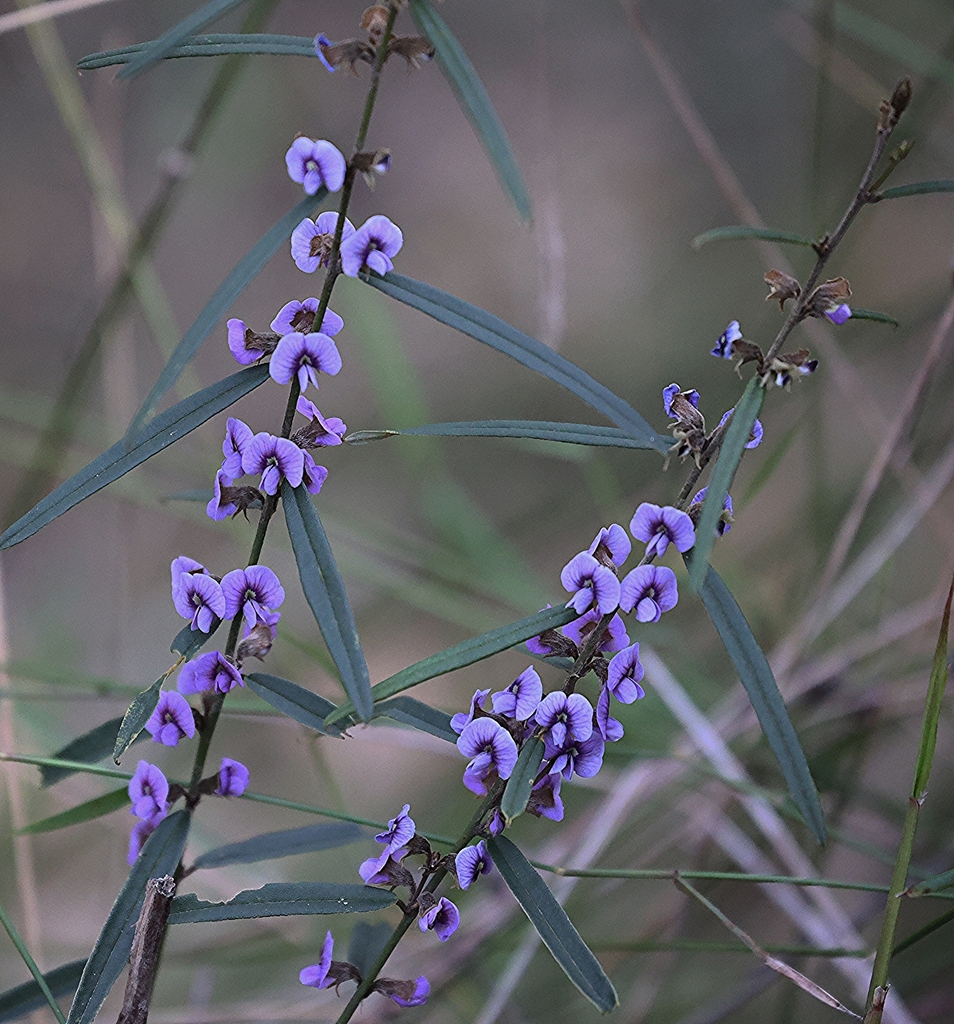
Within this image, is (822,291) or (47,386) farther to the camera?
(47,386)

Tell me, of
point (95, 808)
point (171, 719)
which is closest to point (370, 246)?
point (171, 719)

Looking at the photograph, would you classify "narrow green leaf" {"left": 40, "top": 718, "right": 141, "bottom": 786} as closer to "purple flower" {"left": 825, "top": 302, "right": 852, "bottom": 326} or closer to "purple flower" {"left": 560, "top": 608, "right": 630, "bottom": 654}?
"purple flower" {"left": 560, "top": 608, "right": 630, "bottom": 654}

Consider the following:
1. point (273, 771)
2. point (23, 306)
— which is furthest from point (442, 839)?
point (23, 306)

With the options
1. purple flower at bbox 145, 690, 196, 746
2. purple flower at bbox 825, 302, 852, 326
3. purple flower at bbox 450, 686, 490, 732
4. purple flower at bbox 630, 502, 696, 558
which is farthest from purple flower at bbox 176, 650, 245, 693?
purple flower at bbox 825, 302, 852, 326

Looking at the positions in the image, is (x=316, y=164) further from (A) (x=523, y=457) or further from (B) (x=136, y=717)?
(A) (x=523, y=457)

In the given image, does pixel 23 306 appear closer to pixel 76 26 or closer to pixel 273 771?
pixel 76 26

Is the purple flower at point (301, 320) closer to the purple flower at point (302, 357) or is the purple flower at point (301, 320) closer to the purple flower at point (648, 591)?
the purple flower at point (302, 357)

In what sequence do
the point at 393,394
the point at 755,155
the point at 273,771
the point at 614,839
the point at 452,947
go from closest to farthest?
the point at 452,947
the point at 614,839
the point at 393,394
the point at 273,771
the point at 755,155
